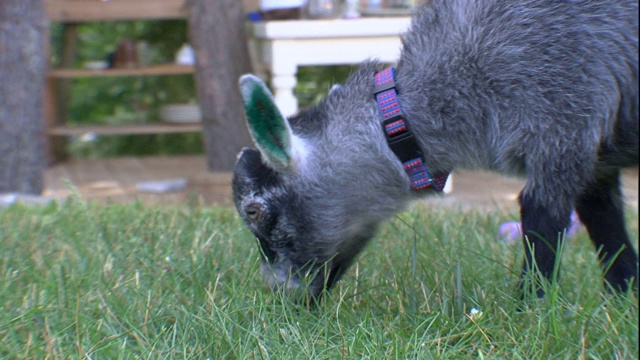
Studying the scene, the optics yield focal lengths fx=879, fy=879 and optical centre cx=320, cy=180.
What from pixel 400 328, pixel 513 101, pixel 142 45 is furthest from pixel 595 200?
pixel 142 45

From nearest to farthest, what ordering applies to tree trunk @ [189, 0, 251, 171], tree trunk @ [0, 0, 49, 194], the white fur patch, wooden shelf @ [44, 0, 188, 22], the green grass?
the green grass
the white fur patch
tree trunk @ [0, 0, 49, 194]
tree trunk @ [189, 0, 251, 171]
wooden shelf @ [44, 0, 188, 22]

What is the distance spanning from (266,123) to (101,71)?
612cm

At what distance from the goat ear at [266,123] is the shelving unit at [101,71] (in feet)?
17.5

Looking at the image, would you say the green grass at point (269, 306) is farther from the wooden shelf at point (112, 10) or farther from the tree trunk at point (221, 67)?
the wooden shelf at point (112, 10)

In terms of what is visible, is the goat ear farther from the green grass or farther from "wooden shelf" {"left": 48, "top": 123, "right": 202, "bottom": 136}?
"wooden shelf" {"left": 48, "top": 123, "right": 202, "bottom": 136}

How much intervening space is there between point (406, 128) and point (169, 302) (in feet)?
3.22

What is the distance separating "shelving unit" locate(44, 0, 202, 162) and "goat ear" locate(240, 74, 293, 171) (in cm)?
534

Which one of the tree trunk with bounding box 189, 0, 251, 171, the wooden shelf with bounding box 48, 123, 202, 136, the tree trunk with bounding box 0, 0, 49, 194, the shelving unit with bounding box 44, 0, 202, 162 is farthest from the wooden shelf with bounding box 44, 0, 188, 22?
the tree trunk with bounding box 0, 0, 49, 194

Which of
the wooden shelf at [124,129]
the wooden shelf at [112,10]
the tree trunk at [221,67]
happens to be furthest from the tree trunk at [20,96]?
the wooden shelf at [124,129]

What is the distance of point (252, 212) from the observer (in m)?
2.91

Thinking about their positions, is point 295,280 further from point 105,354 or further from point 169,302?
point 105,354

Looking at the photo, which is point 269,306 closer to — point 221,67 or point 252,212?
point 252,212

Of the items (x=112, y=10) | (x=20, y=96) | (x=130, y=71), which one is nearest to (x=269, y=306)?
(x=20, y=96)

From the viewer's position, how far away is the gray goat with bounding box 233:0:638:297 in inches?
105
